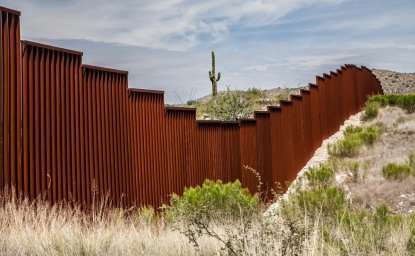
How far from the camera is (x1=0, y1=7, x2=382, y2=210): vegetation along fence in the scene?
338 inches

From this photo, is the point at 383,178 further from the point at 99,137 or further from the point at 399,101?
the point at 399,101

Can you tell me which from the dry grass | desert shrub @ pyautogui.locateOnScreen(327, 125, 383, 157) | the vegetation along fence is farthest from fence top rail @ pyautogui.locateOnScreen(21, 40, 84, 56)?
desert shrub @ pyautogui.locateOnScreen(327, 125, 383, 157)

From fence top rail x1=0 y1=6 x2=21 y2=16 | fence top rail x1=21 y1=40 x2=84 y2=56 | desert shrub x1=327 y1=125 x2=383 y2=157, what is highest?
fence top rail x1=0 y1=6 x2=21 y2=16

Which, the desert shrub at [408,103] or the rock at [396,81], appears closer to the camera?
the desert shrub at [408,103]

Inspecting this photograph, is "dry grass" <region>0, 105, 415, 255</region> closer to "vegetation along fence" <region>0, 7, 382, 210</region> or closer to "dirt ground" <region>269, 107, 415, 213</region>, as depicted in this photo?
"vegetation along fence" <region>0, 7, 382, 210</region>

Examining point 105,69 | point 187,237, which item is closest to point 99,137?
point 105,69

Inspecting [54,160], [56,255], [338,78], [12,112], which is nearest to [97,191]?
[54,160]

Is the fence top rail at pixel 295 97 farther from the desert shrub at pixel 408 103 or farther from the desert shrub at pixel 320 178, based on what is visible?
the desert shrub at pixel 408 103

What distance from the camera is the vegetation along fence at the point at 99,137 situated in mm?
8594

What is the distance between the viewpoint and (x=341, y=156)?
20781 mm

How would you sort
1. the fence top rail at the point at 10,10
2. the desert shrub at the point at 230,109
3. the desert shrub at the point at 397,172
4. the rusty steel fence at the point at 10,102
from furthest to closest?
the desert shrub at the point at 230,109
the desert shrub at the point at 397,172
the fence top rail at the point at 10,10
the rusty steel fence at the point at 10,102

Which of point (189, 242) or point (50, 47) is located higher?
point (50, 47)

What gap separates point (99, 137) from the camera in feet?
34.3

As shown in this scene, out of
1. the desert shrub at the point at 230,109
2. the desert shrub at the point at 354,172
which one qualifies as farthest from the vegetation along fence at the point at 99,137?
the desert shrub at the point at 230,109
